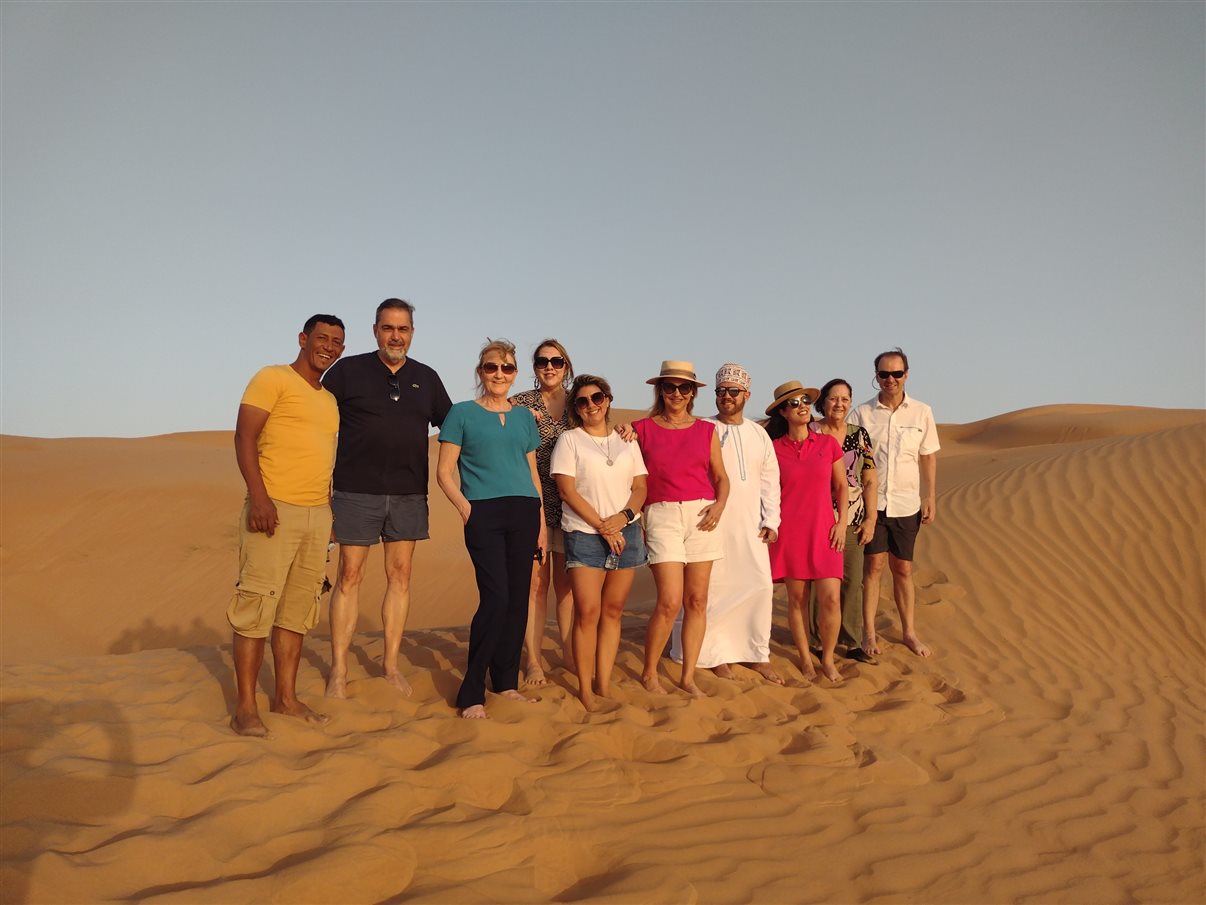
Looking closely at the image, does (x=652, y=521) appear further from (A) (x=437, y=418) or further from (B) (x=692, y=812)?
(B) (x=692, y=812)

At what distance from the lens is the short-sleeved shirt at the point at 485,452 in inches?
184

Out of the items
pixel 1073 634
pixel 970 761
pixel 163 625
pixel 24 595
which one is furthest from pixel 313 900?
pixel 24 595

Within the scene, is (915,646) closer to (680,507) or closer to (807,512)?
(807,512)

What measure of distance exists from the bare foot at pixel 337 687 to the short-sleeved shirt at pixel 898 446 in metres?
4.04

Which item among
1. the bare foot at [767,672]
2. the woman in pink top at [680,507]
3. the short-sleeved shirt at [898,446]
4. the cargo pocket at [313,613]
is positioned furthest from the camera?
the short-sleeved shirt at [898,446]

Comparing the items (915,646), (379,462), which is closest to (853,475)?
(915,646)

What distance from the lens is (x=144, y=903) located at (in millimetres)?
2539

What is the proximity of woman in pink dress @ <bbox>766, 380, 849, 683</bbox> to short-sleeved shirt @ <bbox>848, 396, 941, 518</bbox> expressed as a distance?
0.59 metres

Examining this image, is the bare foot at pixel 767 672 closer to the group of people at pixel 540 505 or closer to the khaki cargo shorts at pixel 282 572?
the group of people at pixel 540 505

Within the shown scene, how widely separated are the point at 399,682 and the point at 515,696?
0.73 meters

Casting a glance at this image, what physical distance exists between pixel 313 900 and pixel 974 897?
96.0 inches

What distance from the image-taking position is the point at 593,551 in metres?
4.82

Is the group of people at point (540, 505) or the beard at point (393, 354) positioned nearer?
the group of people at point (540, 505)

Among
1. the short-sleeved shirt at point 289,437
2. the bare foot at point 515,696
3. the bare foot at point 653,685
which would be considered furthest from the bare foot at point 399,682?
the bare foot at point 653,685
